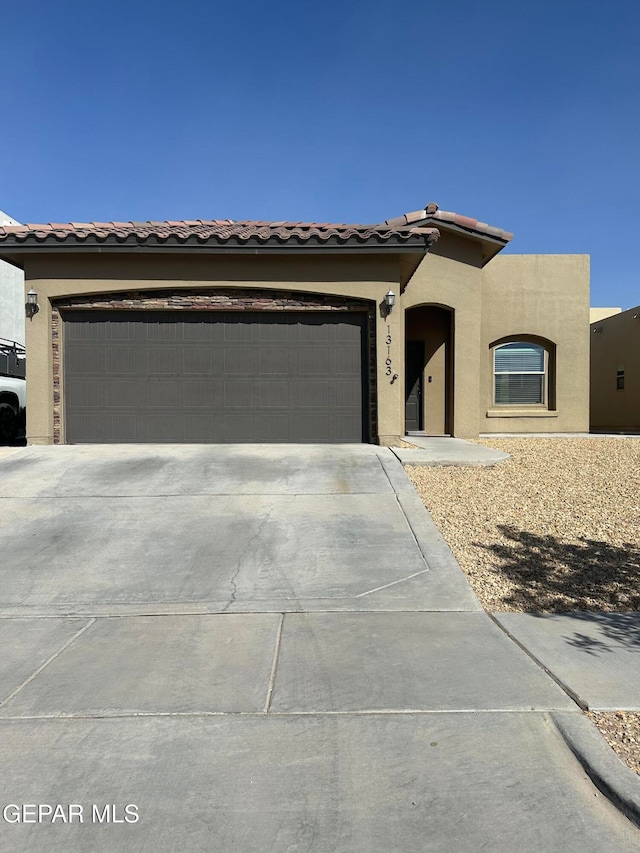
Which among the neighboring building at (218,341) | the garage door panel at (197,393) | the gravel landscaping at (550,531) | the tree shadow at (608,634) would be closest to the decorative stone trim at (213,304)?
Result: the neighboring building at (218,341)

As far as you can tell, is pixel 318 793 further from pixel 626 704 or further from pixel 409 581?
pixel 409 581

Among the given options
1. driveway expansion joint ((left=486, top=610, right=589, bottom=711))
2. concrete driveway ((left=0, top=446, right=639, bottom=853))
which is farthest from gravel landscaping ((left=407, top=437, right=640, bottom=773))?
concrete driveway ((left=0, top=446, right=639, bottom=853))

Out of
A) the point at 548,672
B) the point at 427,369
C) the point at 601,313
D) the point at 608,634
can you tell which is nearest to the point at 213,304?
the point at 427,369

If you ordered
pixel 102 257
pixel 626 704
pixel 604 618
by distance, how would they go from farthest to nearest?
pixel 102 257
pixel 604 618
pixel 626 704

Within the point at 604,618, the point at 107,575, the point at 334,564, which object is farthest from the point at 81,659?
the point at 604,618

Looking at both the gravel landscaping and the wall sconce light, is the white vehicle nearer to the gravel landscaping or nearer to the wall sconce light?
the wall sconce light

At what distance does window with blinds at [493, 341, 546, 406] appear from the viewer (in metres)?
15.6

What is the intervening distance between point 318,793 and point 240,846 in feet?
1.37

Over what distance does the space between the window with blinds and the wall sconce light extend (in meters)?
11.2

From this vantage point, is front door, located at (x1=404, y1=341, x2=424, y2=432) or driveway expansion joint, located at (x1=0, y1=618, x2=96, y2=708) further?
front door, located at (x1=404, y1=341, x2=424, y2=432)

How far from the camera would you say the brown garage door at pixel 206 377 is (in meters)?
11.0

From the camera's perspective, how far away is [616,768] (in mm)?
2633
